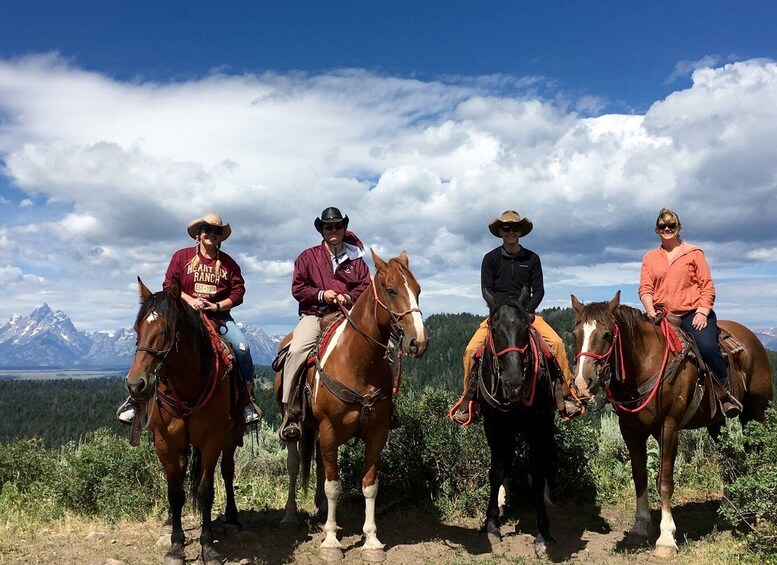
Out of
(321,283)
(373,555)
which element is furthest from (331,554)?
(321,283)

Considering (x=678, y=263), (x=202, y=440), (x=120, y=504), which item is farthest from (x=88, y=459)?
(x=678, y=263)

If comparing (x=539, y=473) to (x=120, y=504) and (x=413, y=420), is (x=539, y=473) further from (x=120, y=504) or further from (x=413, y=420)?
(x=120, y=504)

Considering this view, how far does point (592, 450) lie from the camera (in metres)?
8.88

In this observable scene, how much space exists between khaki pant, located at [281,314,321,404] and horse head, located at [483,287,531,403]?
2143 millimetres

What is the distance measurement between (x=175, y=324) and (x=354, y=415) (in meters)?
2.15

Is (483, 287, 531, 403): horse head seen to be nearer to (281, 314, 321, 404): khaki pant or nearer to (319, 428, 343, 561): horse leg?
(319, 428, 343, 561): horse leg

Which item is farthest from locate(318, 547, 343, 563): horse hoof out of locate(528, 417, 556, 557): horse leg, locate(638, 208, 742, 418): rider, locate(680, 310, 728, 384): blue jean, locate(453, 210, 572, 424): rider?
locate(680, 310, 728, 384): blue jean

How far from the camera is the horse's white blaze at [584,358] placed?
5.47m

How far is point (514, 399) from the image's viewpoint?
→ 18.5 feet

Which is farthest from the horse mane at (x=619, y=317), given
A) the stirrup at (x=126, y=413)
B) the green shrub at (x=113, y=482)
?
the green shrub at (x=113, y=482)

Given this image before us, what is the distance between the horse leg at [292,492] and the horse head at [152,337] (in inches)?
113

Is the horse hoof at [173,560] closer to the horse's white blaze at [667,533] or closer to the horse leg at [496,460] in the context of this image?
the horse leg at [496,460]

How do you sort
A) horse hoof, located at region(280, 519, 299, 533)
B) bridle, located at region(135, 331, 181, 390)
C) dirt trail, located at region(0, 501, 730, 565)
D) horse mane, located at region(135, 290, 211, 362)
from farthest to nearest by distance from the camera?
1. horse hoof, located at region(280, 519, 299, 533)
2. dirt trail, located at region(0, 501, 730, 565)
3. horse mane, located at region(135, 290, 211, 362)
4. bridle, located at region(135, 331, 181, 390)

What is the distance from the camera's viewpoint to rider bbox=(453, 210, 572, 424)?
6.80 metres
